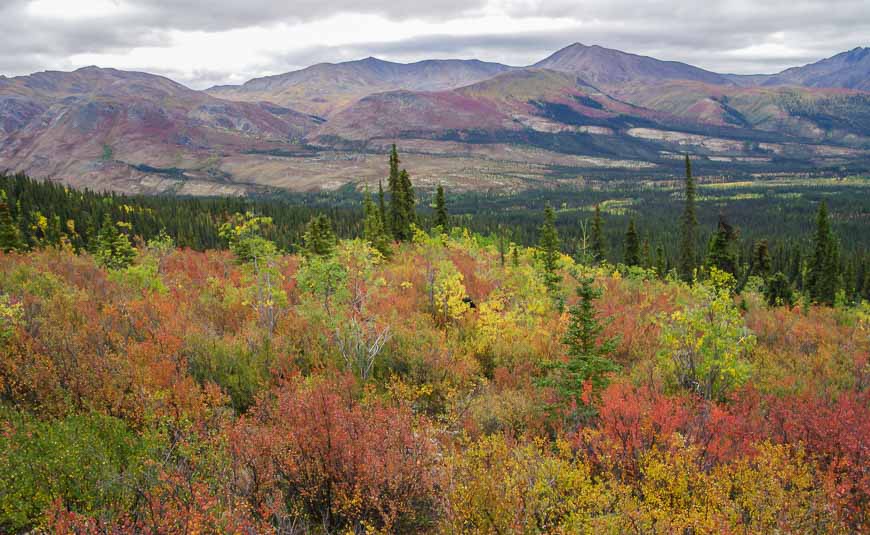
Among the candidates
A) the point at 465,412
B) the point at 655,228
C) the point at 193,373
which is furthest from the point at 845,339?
the point at 655,228

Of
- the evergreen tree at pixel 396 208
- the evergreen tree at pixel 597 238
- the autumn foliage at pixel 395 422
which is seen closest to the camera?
the autumn foliage at pixel 395 422

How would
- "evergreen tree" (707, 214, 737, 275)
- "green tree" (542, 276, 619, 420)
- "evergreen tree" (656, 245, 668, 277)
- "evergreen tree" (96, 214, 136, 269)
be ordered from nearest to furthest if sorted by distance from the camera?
"green tree" (542, 276, 619, 420) → "evergreen tree" (96, 214, 136, 269) → "evergreen tree" (707, 214, 737, 275) → "evergreen tree" (656, 245, 668, 277)

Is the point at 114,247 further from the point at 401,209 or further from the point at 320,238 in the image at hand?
the point at 401,209

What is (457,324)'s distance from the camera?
848 inches

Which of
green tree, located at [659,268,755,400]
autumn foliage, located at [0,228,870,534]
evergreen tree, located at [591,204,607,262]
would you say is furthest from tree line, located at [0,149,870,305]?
autumn foliage, located at [0,228,870,534]

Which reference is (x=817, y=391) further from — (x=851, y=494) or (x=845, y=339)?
(x=845, y=339)

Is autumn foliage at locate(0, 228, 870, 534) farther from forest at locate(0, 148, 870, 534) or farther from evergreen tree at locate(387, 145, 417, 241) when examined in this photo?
evergreen tree at locate(387, 145, 417, 241)

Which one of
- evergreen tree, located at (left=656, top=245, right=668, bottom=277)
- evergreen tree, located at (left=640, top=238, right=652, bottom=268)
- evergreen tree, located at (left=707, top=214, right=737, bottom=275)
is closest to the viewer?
evergreen tree, located at (left=707, top=214, right=737, bottom=275)

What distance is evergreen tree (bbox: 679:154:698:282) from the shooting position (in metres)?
61.5

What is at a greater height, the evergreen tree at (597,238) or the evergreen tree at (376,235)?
the evergreen tree at (376,235)

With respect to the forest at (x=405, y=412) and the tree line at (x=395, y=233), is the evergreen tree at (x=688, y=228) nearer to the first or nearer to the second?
the tree line at (x=395, y=233)

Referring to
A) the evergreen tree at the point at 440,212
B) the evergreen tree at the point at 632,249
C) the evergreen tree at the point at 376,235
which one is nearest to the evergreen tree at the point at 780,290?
the evergreen tree at the point at 632,249

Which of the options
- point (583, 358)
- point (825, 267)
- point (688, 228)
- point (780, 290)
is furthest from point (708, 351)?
point (825, 267)

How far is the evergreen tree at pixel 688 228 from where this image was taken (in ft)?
202
